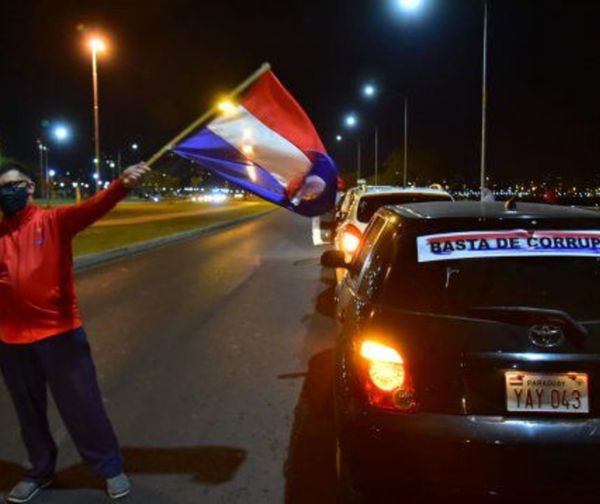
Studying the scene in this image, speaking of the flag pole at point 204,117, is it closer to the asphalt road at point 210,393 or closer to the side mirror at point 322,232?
the asphalt road at point 210,393

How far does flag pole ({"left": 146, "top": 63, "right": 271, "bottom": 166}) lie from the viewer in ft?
15.0

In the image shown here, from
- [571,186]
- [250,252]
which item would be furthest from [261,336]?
[571,186]

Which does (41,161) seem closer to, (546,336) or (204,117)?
(204,117)

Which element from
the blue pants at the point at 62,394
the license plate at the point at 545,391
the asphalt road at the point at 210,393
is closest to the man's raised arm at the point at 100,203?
the blue pants at the point at 62,394

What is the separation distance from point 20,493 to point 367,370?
7.07 feet

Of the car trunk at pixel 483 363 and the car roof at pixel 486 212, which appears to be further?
the car roof at pixel 486 212

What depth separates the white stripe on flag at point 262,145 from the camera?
5.31 m

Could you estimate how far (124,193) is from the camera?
165 inches

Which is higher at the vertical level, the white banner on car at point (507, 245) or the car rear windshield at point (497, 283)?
the white banner on car at point (507, 245)

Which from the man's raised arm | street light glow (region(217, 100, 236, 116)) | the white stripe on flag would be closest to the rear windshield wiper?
the man's raised arm

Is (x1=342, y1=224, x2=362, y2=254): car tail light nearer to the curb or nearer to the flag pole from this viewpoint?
the flag pole

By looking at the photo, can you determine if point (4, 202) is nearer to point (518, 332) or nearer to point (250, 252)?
point (518, 332)

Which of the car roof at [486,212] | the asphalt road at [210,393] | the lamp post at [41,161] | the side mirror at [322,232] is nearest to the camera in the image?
the car roof at [486,212]

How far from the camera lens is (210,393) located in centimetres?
668
